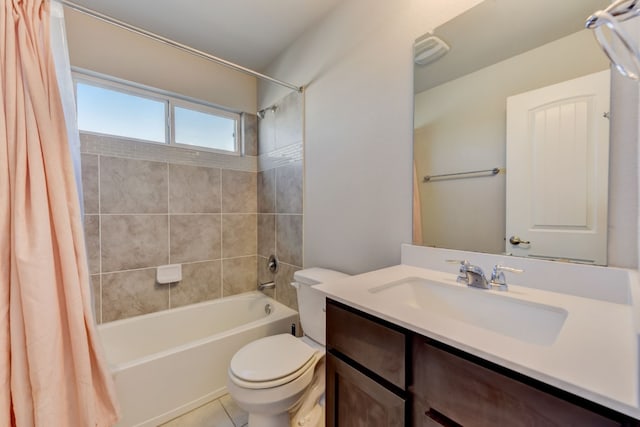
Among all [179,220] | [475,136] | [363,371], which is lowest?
[363,371]

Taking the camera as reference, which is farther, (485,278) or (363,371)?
(485,278)

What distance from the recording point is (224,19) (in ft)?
5.80

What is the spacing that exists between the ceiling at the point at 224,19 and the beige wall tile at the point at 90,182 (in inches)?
37.7

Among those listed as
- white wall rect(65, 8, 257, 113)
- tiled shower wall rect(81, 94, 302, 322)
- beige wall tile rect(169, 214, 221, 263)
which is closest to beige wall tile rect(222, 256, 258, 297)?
tiled shower wall rect(81, 94, 302, 322)

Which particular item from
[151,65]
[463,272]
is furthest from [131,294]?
[463,272]

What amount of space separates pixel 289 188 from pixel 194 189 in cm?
81

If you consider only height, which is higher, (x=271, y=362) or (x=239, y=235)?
(x=239, y=235)

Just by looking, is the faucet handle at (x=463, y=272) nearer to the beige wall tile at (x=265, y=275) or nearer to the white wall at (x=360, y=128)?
the white wall at (x=360, y=128)

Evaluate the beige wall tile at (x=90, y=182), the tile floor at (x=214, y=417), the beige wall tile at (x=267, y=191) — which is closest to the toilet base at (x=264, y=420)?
the tile floor at (x=214, y=417)

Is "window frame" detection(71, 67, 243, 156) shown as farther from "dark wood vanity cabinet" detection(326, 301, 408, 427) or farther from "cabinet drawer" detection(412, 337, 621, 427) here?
"cabinet drawer" detection(412, 337, 621, 427)

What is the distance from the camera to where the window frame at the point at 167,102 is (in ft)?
5.89

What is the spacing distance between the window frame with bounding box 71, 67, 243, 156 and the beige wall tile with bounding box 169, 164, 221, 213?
19 centimetres

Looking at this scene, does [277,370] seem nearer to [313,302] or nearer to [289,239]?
[313,302]

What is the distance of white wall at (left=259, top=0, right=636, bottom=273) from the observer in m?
1.30
